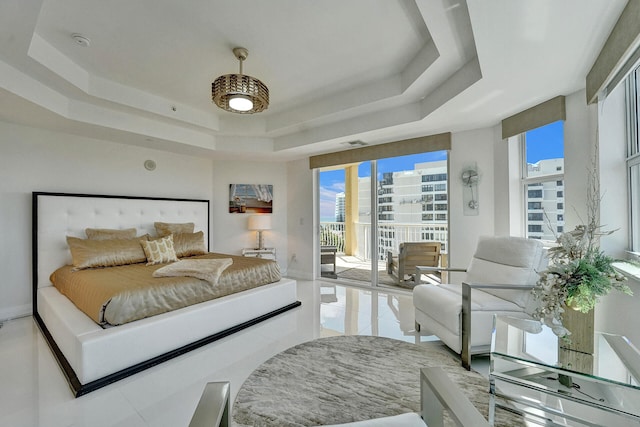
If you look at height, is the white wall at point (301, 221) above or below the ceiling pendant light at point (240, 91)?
below

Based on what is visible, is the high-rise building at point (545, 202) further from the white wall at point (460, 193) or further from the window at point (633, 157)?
the window at point (633, 157)

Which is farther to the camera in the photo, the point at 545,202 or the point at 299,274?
the point at 299,274

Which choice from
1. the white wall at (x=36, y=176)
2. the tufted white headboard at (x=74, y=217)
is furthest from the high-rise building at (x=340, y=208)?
the white wall at (x=36, y=176)

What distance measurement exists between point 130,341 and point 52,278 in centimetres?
207

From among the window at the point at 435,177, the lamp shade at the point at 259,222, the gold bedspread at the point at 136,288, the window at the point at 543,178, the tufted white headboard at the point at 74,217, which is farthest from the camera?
the lamp shade at the point at 259,222

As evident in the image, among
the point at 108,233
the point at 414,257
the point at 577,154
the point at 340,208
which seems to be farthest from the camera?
the point at 340,208

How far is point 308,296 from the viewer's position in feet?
13.7

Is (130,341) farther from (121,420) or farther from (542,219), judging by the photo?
(542,219)

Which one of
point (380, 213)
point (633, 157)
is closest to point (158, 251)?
point (380, 213)

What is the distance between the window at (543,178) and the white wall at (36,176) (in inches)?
210

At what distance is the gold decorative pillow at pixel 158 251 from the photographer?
3.50 m

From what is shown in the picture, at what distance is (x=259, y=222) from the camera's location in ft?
16.6

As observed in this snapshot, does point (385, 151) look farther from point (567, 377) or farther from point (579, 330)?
point (567, 377)

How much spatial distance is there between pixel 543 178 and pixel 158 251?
15.5ft
